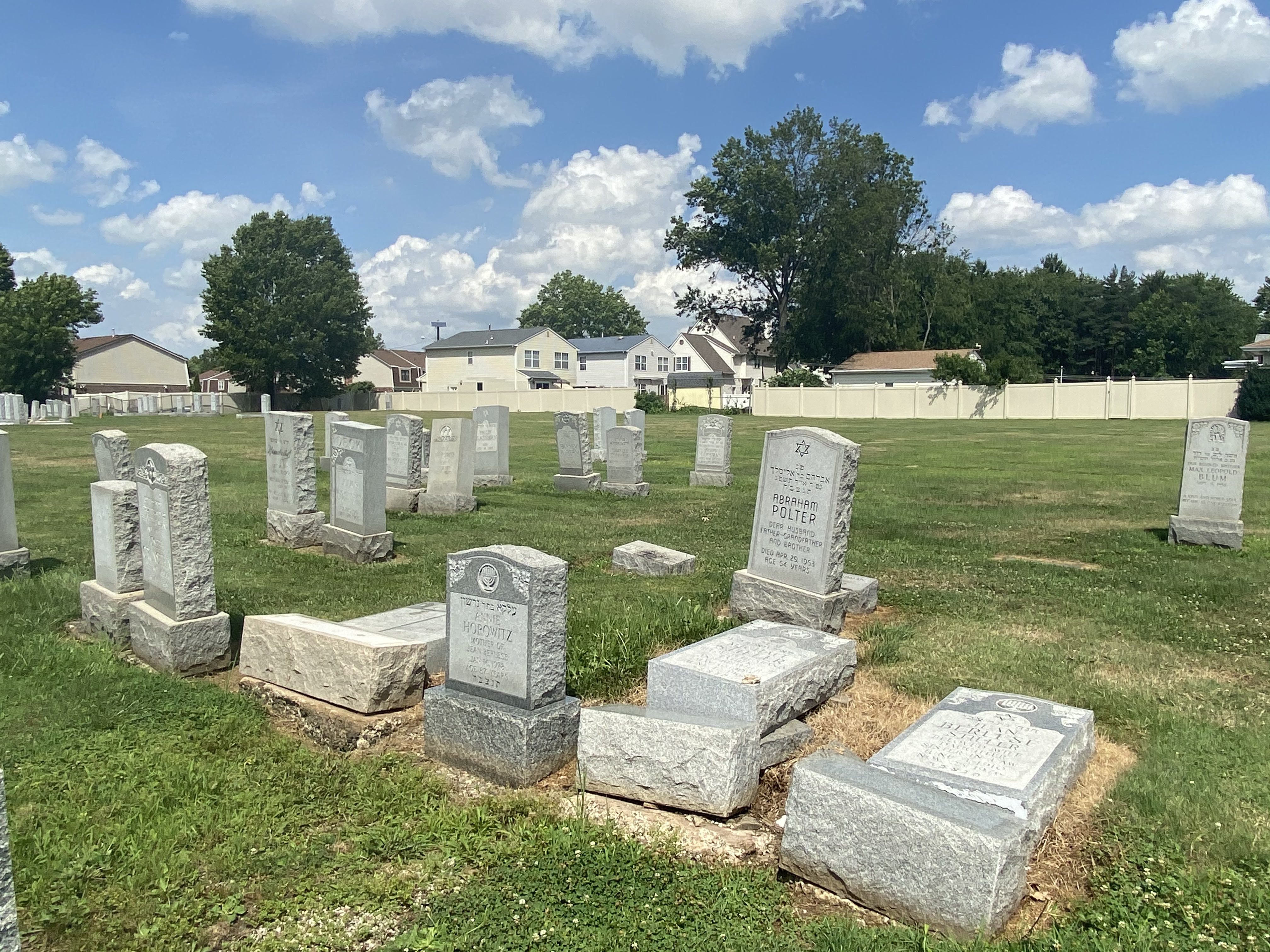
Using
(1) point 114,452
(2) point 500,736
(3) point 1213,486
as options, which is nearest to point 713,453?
(3) point 1213,486

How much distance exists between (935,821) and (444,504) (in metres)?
10.4

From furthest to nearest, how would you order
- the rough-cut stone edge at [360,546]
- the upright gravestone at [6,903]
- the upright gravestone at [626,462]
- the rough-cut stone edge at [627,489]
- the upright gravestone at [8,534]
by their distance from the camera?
the rough-cut stone edge at [627,489], the upright gravestone at [626,462], the rough-cut stone edge at [360,546], the upright gravestone at [8,534], the upright gravestone at [6,903]

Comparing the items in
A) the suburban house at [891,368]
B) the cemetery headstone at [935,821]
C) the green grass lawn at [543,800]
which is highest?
the suburban house at [891,368]

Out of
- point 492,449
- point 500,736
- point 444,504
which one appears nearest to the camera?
point 500,736

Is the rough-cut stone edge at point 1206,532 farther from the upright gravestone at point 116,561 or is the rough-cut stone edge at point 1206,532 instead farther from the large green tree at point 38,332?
the large green tree at point 38,332

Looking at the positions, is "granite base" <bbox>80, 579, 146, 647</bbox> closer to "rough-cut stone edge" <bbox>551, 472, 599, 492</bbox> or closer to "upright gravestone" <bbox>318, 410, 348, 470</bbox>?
"upright gravestone" <bbox>318, 410, 348, 470</bbox>

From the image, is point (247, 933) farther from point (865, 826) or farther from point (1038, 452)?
point (1038, 452)

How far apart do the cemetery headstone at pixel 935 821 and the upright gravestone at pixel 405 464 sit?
999 centimetres

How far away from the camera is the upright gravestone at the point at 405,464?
1316cm

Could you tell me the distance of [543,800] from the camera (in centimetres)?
441

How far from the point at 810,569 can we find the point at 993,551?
14.4 feet

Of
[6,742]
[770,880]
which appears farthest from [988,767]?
[6,742]

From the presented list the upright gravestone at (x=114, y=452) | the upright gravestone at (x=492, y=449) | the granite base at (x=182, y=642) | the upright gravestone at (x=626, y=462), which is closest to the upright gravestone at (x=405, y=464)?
the upright gravestone at (x=492, y=449)

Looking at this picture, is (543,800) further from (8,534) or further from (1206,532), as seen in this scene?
(1206,532)
